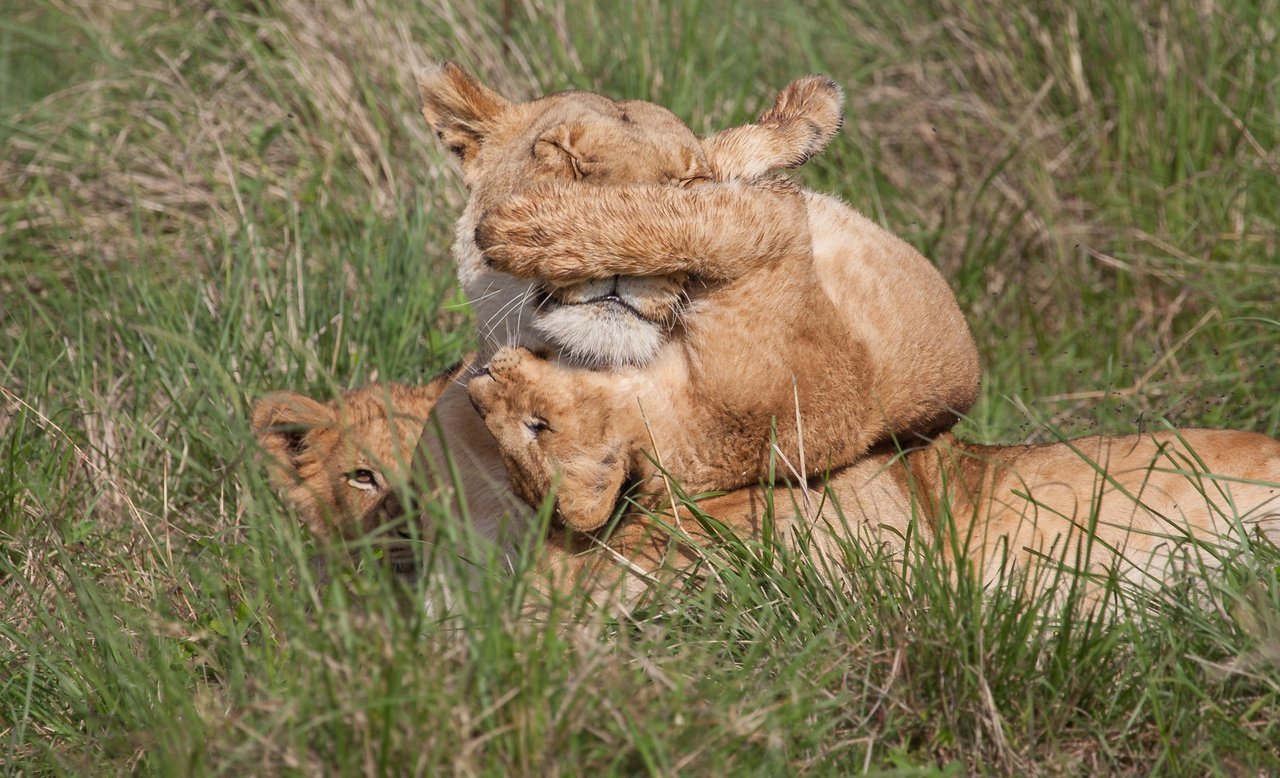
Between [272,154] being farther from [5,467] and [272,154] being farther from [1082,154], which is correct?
[1082,154]

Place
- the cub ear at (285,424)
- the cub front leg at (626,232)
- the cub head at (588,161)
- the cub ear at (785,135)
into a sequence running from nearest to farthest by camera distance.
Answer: the cub front leg at (626,232) < the cub head at (588,161) < the cub ear at (785,135) < the cub ear at (285,424)

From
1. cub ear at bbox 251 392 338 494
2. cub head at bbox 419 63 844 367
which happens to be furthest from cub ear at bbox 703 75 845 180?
cub ear at bbox 251 392 338 494

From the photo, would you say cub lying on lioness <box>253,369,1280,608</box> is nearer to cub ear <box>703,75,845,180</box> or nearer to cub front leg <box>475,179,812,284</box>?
cub front leg <box>475,179,812,284</box>

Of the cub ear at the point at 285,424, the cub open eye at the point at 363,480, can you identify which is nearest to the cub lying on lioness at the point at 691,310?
the cub ear at the point at 285,424

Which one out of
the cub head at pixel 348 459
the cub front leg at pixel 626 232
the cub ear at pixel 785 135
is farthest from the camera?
the cub head at pixel 348 459

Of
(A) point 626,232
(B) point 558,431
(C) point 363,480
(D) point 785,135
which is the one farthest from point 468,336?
(A) point 626,232

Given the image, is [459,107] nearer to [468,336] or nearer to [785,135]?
[785,135]

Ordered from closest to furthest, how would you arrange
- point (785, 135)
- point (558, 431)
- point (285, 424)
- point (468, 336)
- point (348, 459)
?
point (558, 431) → point (785, 135) → point (285, 424) → point (348, 459) → point (468, 336)

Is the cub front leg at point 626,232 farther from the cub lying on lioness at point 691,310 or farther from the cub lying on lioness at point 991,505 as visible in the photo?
the cub lying on lioness at point 991,505

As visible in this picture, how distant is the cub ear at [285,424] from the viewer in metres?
3.64

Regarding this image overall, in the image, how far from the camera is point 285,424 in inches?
145

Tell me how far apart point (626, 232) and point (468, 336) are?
7.25 ft

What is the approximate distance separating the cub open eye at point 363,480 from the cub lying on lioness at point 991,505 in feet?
0.35

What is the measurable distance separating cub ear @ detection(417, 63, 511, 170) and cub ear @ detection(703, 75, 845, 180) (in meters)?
0.60
